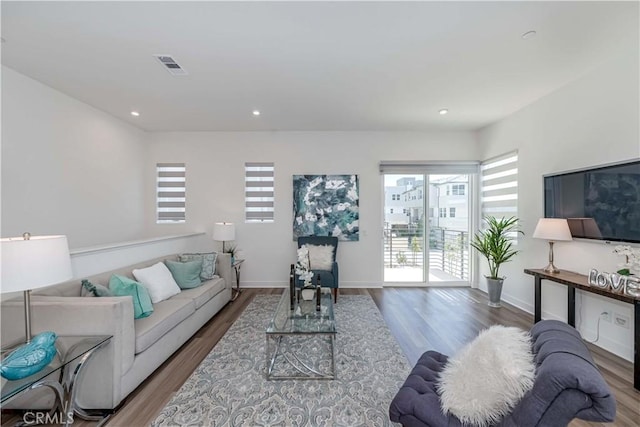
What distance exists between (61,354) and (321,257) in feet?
10.3

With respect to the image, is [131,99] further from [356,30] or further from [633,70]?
[633,70]

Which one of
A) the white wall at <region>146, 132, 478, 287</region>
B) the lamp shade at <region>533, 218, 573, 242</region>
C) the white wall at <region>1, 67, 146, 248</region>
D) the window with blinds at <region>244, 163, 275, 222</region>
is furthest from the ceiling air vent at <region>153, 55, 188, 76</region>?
the lamp shade at <region>533, 218, 573, 242</region>

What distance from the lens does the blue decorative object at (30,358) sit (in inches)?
55.6

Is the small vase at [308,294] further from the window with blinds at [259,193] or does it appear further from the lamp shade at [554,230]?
the lamp shade at [554,230]

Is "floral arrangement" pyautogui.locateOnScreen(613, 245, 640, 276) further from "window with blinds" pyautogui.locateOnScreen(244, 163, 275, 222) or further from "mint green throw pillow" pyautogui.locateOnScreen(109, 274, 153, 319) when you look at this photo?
"window with blinds" pyautogui.locateOnScreen(244, 163, 275, 222)

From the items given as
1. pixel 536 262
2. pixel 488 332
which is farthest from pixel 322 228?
pixel 488 332

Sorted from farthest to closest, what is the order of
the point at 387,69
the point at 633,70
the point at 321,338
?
the point at 321,338 → the point at 387,69 → the point at 633,70

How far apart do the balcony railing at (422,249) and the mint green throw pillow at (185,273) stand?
3.22 metres

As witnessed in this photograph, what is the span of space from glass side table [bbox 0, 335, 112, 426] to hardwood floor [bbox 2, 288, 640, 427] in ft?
0.58

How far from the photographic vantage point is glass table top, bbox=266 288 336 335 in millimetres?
2258

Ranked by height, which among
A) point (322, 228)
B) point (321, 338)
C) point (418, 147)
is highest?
point (418, 147)

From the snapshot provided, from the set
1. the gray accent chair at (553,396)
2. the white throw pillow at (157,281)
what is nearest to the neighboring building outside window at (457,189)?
the gray accent chair at (553,396)

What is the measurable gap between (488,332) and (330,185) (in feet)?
11.8

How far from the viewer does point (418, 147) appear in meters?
4.84
